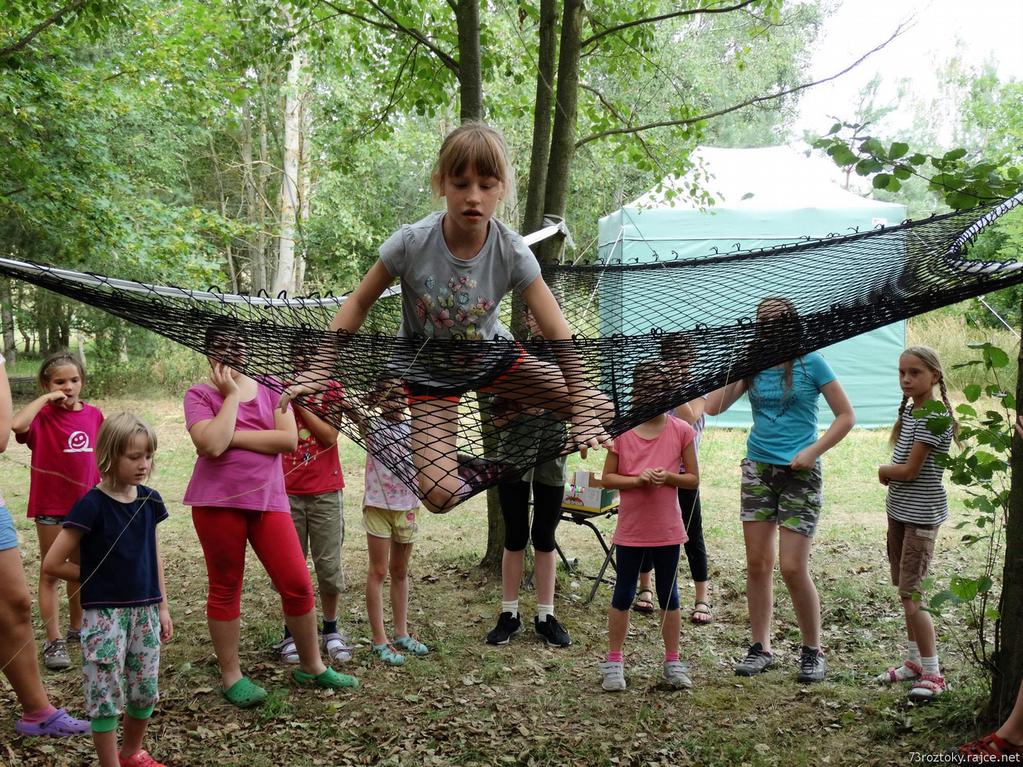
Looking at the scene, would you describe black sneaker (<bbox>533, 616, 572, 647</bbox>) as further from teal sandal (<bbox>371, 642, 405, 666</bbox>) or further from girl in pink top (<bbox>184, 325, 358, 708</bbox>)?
girl in pink top (<bbox>184, 325, 358, 708</bbox>)

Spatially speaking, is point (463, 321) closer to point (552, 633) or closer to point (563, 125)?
point (552, 633)

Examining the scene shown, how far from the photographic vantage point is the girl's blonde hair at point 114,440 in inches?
72.2

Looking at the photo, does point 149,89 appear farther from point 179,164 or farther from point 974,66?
point 974,66

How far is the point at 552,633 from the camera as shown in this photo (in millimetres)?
2748

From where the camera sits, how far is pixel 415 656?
2613 millimetres

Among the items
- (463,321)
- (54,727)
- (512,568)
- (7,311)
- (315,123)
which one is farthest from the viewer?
(315,123)

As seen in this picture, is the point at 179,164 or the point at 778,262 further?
the point at 179,164

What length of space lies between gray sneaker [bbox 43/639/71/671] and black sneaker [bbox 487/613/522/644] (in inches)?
49.2

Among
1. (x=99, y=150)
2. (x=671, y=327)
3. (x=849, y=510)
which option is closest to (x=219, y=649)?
(x=671, y=327)

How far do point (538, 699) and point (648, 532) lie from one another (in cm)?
55

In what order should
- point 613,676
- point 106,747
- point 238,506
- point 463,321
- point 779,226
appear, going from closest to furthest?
1. point 106,747
2. point 463,321
3. point 238,506
4. point 613,676
5. point 779,226

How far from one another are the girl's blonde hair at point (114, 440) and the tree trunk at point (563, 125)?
1766mm

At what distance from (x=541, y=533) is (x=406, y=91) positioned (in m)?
2.49

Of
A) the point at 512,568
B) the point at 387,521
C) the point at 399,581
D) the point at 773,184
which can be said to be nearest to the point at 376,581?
the point at 399,581
